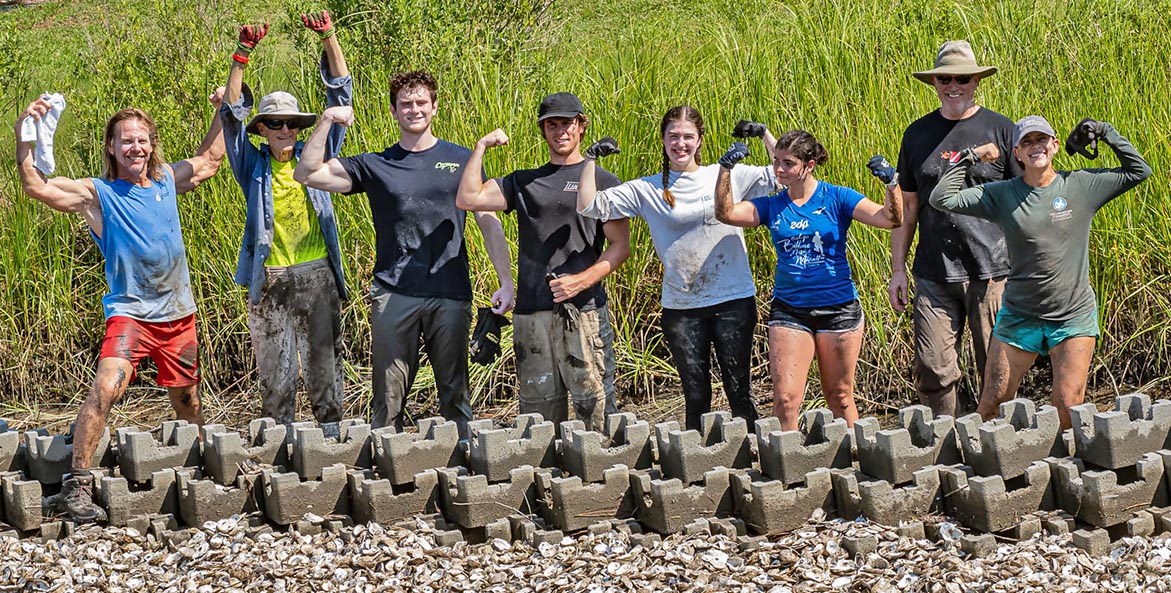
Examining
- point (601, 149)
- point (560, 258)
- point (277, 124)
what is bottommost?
point (560, 258)

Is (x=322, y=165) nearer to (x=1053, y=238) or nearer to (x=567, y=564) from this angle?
(x=567, y=564)

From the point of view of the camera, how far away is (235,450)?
5234 millimetres

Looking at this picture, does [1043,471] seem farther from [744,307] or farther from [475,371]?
[475,371]

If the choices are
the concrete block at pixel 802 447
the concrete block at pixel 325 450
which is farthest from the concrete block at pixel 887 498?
the concrete block at pixel 325 450

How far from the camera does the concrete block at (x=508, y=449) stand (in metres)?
5.04

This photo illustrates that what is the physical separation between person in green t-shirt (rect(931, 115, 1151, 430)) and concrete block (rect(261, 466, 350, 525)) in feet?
8.68

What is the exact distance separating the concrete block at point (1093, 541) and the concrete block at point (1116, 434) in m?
0.39

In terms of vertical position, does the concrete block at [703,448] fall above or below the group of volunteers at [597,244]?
below

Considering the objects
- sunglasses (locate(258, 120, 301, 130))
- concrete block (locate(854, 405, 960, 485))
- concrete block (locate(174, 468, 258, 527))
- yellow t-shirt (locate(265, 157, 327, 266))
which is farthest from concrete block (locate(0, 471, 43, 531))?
concrete block (locate(854, 405, 960, 485))

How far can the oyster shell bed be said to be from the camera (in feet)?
13.9

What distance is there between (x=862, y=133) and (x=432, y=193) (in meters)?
2.84

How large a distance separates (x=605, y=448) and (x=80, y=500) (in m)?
2.03

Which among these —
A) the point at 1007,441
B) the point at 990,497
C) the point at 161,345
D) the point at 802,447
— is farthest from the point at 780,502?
the point at 161,345

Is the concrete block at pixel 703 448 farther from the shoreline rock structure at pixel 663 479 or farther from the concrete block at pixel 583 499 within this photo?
the concrete block at pixel 583 499
